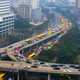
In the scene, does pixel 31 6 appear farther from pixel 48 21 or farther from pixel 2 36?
pixel 2 36

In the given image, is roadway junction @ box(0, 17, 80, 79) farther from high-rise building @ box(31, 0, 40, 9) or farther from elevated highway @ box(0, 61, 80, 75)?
high-rise building @ box(31, 0, 40, 9)

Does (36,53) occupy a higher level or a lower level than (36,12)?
lower

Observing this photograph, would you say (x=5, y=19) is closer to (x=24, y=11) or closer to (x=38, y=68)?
(x=24, y=11)

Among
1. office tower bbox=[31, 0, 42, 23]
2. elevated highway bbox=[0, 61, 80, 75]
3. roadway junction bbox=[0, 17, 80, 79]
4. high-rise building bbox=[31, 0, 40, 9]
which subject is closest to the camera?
elevated highway bbox=[0, 61, 80, 75]

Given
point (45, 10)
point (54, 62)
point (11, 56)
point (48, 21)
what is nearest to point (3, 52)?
point (11, 56)

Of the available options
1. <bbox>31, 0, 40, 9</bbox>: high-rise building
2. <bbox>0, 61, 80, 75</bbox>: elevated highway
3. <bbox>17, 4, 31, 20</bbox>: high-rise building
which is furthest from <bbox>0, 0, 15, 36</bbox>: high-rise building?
<bbox>0, 61, 80, 75</bbox>: elevated highway

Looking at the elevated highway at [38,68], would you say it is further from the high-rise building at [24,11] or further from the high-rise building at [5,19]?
the high-rise building at [24,11]

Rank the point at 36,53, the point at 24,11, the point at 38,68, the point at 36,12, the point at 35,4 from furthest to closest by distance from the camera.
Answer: the point at 35,4
the point at 36,12
the point at 24,11
the point at 36,53
the point at 38,68

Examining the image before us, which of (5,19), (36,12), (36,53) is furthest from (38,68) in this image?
(36,12)

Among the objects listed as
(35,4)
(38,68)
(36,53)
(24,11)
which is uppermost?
(35,4)
